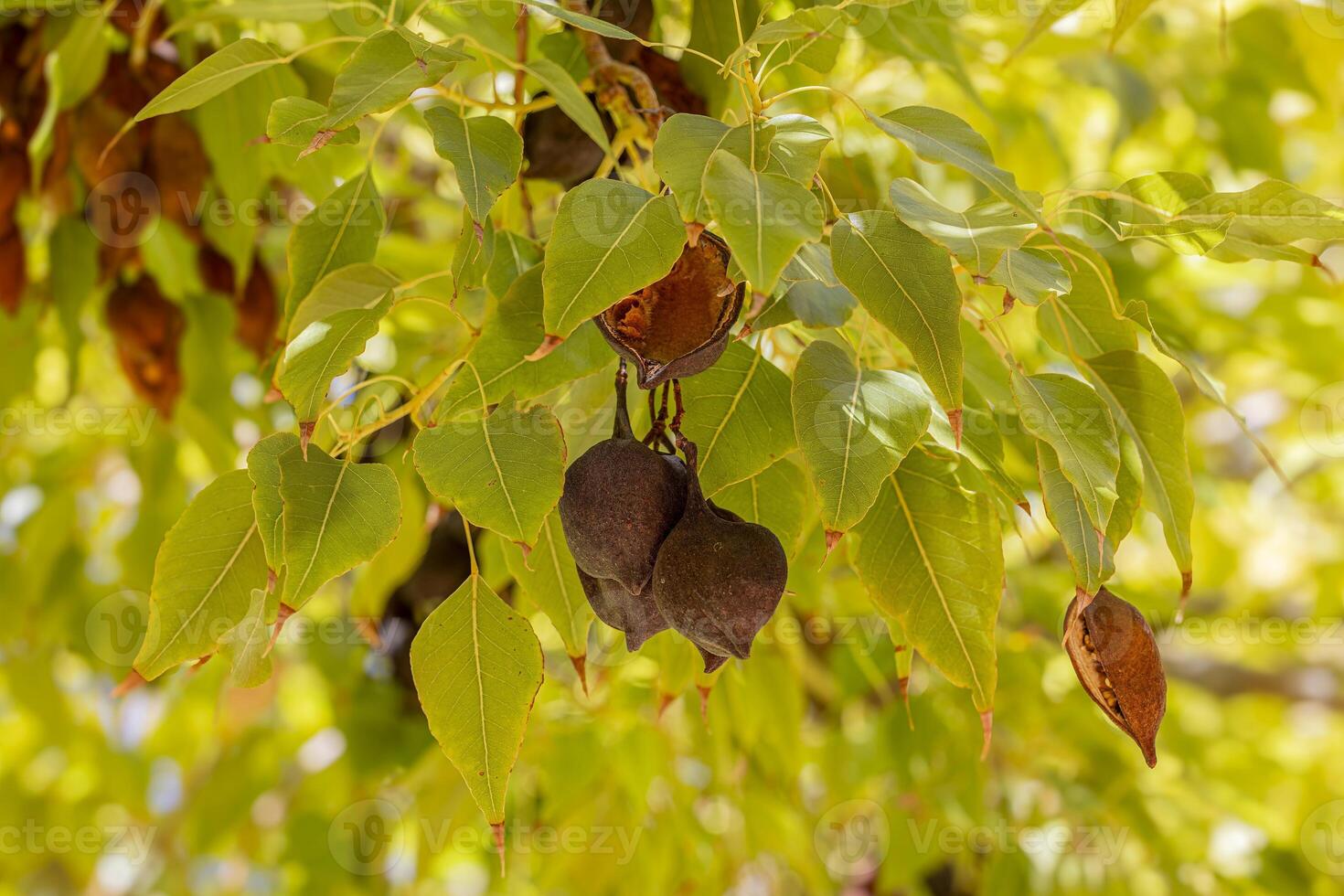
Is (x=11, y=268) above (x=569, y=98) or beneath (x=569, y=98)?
beneath

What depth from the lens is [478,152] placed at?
87 centimetres

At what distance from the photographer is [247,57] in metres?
0.99

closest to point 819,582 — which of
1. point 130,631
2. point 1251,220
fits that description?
point 1251,220

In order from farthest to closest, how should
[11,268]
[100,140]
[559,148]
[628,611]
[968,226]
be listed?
[11,268] → [100,140] → [559,148] → [628,611] → [968,226]

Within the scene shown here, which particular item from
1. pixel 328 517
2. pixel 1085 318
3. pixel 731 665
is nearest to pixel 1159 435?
pixel 1085 318

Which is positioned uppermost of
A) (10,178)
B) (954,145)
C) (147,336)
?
Result: (954,145)

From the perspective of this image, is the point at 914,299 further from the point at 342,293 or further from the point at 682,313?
the point at 342,293

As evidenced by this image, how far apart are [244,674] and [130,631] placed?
1.60m

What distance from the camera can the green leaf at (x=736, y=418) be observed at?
2.92ft

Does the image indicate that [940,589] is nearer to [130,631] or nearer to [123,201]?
[123,201]

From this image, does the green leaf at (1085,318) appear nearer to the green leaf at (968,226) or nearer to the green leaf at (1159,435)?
the green leaf at (1159,435)

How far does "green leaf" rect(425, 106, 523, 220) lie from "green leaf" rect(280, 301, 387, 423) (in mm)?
105

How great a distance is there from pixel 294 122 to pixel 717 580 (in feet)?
1.43

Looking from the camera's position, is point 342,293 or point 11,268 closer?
point 342,293
